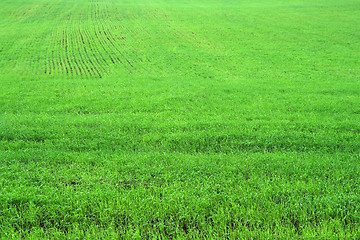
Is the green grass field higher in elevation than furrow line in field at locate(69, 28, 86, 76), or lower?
lower

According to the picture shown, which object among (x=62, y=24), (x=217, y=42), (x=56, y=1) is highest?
(x=56, y=1)

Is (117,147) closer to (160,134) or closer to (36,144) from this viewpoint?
(160,134)

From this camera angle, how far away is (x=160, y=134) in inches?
325

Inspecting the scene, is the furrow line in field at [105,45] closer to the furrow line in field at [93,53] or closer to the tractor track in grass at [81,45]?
the tractor track in grass at [81,45]

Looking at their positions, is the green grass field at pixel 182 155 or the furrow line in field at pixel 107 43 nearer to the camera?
the green grass field at pixel 182 155

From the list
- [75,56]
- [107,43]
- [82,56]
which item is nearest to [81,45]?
[107,43]

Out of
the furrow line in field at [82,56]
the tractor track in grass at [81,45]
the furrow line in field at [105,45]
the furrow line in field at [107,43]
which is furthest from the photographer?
the furrow line in field at [105,45]

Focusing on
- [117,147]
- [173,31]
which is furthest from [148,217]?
[173,31]

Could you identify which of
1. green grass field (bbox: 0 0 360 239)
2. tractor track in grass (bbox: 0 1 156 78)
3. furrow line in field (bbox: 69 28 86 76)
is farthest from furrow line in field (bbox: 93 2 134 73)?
furrow line in field (bbox: 69 28 86 76)

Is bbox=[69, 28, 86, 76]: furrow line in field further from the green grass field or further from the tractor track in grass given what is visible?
the green grass field

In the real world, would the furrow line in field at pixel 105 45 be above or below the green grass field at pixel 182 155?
above

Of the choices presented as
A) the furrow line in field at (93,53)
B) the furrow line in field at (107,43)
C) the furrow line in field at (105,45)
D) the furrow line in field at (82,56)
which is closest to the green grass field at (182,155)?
the furrow line in field at (82,56)

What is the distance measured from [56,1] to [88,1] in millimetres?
7128

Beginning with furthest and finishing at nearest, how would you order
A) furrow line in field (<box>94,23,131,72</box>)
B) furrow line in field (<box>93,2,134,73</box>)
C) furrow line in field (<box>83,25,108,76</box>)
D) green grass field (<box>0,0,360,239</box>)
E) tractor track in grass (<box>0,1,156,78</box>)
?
furrow line in field (<box>94,23,131,72</box>), furrow line in field (<box>93,2,134,73</box>), furrow line in field (<box>83,25,108,76</box>), tractor track in grass (<box>0,1,156,78</box>), green grass field (<box>0,0,360,239</box>)
